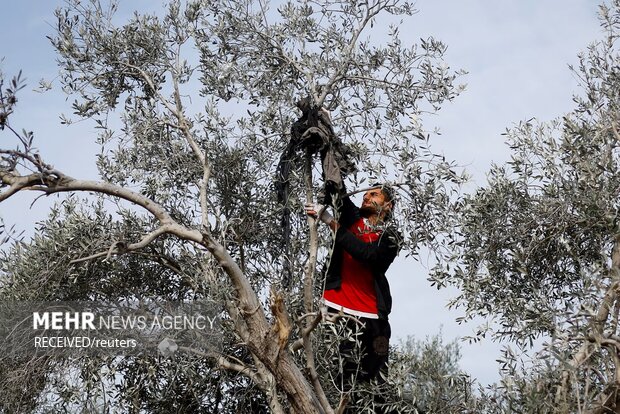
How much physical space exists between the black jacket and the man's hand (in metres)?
0.13

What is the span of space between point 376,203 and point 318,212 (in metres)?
0.70

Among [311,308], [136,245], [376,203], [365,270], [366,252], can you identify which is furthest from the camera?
[365,270]

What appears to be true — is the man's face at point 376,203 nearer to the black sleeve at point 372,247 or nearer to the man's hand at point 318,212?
the black sleeve at point 372,247

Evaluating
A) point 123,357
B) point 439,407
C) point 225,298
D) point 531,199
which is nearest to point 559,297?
point 531,199

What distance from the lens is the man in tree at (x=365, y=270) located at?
10.4 m

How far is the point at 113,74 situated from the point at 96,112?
2.09 feet

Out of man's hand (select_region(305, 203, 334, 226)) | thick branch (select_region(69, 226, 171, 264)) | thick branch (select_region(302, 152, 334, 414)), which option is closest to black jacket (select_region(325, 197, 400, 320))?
man's hand (select_region(305, 203, 334, 226))

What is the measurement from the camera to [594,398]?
361 inches

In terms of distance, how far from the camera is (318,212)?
1025cm

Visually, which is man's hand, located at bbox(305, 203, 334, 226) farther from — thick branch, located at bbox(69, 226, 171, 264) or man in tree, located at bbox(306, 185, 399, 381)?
thick branch, located at bbox(69, 226, 171, 264)

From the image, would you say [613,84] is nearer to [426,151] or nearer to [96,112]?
[426,151]

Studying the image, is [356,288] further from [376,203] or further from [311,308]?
[376,203]

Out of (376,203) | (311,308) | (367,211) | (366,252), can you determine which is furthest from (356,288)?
(376,203)

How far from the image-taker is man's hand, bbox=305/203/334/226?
1025 cm
